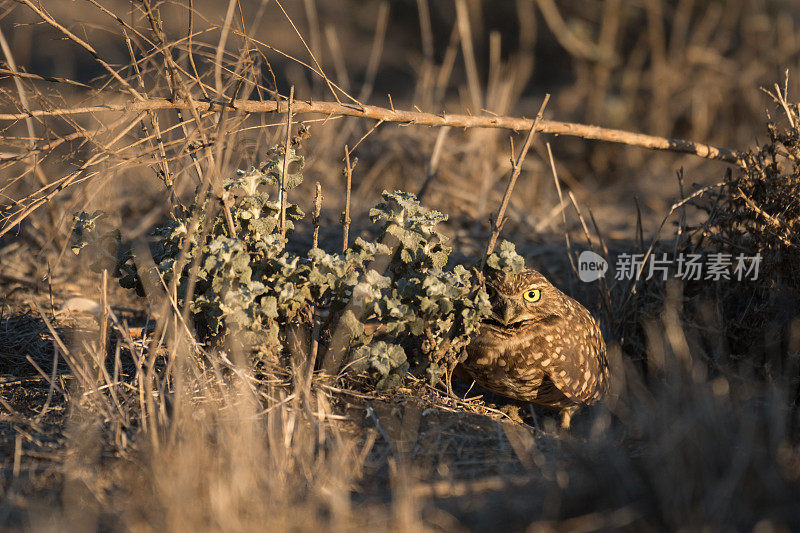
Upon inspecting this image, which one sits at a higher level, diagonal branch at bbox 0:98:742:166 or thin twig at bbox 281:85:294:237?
diagonal branch at bbox 0:98:742:166

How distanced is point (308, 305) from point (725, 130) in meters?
5.95

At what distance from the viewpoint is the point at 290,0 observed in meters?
13.4

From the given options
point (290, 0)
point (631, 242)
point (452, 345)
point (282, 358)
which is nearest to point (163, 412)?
point (282, 358)

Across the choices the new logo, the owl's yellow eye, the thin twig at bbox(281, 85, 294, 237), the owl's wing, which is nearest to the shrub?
A: the thin twig at bbox(281, 85, 294, 237)

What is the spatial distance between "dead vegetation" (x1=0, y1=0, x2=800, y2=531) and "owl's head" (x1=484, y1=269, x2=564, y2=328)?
0.70 ft

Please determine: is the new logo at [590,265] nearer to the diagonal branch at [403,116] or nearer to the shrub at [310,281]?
the diagonal branch at [403,116]

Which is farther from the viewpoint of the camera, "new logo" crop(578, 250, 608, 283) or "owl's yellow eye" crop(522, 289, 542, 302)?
"new logo" crop(578, 250, 608, 283)

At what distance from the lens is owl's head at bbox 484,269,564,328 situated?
297 centimetres

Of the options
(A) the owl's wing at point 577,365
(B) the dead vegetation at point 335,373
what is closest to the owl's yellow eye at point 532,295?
(A) the owl's wing at point 577,365

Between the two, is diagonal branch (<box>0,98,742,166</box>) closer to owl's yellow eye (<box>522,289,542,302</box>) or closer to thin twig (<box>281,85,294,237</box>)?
thin twig (<box>281,85,294,237</box>)

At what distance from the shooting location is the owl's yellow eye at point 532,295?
3.08m

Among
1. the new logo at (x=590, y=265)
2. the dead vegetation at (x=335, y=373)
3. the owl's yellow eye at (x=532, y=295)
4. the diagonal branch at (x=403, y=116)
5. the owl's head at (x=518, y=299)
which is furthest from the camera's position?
the new logo at (x=590, y=265)

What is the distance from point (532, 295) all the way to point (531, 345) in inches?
8.6

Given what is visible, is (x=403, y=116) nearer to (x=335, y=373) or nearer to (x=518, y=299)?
(x=518, y=299)
